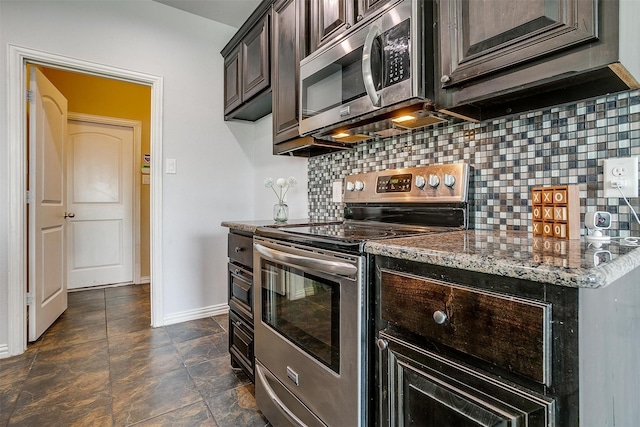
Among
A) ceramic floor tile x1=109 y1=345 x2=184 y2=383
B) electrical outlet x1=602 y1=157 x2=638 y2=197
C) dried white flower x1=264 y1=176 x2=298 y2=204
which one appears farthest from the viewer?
dried white flower x1=264 y1=176 x2=298 y2=204

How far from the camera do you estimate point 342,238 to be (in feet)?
3.26

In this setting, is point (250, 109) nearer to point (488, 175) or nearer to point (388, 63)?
point (388, 63)

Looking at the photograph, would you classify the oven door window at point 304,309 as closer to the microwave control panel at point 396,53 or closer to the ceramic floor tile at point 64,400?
the microwave control panel at point 396,53

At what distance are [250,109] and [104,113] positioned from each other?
2.33 m

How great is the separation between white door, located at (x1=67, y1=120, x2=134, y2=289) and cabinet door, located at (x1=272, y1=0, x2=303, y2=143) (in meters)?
2.93

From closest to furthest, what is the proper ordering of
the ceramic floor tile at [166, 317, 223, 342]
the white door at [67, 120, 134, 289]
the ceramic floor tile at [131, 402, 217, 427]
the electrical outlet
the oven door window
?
1. the electrical outlet
2. the oven door window
3. the ceramic floor tile at [131, 402, 217, 427]
4. the ceramic floor tile at [166, 317, 223, 342]
5. the white door at [67, 120, 134, 289]

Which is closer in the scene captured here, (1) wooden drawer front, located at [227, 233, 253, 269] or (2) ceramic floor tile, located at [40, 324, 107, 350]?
(1) wooden drawer front, located at [227, 233, 253, 269]

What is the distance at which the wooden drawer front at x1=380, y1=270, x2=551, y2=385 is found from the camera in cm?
57

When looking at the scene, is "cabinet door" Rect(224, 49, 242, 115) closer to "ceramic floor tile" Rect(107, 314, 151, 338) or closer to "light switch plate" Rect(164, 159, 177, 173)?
"light switch plate" Rect(164, 159, 177, 173)

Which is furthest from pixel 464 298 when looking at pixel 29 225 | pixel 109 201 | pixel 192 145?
pixel 109 201

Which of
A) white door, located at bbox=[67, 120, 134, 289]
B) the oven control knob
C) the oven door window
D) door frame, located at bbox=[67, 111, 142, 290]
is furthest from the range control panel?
white door, located at bbox=[67, 120, 134, 289]

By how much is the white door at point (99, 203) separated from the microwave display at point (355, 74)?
334 centimetres

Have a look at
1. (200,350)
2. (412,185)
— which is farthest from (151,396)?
(412,185)

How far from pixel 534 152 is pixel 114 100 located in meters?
4.32
